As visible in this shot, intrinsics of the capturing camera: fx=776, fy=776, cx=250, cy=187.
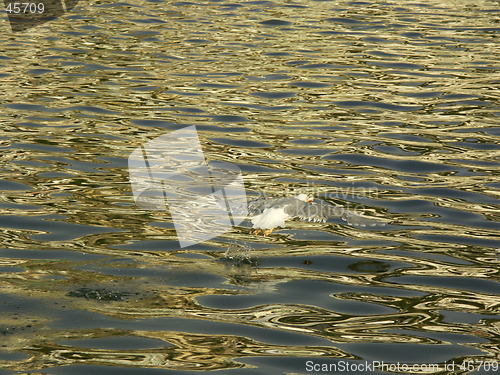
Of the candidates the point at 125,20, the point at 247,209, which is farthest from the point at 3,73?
the point at 247,209

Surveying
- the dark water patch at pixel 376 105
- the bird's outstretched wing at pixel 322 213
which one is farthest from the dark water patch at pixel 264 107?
the bird's outstretched wing at pixel 322 213

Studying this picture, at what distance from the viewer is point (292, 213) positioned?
7.60m

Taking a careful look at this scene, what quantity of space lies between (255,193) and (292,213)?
1.38 m

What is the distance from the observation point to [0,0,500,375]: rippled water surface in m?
5.81

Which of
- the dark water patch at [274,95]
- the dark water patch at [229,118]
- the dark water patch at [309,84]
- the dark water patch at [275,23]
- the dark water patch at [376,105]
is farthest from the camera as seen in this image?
the dark water patch at [275,23]

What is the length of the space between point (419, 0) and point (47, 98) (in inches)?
489

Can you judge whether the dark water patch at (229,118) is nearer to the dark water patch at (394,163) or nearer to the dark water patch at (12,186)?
the dark water patch at (394,163)

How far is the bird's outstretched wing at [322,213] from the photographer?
25.0ft

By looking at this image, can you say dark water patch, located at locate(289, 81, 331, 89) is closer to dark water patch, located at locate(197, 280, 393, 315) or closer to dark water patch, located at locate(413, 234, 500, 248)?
dark water patch, located at locate(413, 234, 500, 248)

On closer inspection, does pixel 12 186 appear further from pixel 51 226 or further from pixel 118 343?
pixel 118 343

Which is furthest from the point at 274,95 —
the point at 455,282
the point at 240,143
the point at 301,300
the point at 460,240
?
the point at 301,300

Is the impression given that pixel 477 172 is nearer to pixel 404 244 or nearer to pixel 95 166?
pixel 404 244

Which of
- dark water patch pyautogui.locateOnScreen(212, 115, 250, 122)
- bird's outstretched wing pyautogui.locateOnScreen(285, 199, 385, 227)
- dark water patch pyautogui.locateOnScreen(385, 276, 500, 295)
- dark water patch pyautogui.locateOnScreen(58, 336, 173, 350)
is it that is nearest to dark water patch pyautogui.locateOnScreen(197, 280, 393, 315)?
dark water patch pyautogui.locateOnScreen(385, 276, 500, 295)

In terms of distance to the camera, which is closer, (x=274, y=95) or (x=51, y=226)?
(x=51, y=226)
